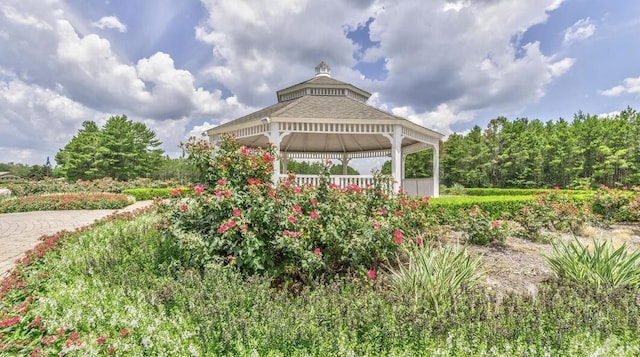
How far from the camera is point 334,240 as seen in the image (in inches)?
150

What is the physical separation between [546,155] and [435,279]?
92.8 ft

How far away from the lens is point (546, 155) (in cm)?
2541

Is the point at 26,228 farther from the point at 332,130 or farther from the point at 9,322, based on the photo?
the point at 332,130

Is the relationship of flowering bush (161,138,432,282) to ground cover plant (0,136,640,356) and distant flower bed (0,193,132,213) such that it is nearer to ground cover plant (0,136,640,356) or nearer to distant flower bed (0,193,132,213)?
ground cover plant (0,136,640,356)

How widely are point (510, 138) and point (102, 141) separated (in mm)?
39548

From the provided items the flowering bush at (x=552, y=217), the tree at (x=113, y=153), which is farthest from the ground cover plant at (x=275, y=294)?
the tree at (x=113, y=153)

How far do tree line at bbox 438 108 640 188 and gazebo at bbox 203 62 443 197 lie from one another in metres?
13.8

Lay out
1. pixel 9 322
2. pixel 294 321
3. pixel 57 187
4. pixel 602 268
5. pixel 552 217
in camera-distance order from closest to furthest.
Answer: pixel 294 321
pixel 9 322
pixel 602 268
pixel 552 217
pixel 57 187

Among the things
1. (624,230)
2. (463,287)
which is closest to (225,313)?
(463,287)

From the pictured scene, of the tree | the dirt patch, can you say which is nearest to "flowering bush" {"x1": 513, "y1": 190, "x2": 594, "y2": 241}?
the dirt patch

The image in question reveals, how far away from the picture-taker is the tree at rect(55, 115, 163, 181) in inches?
1225

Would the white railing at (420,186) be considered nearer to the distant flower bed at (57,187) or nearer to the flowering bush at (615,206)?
the flowering bush at (615,206)

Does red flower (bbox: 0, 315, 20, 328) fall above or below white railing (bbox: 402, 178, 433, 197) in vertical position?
below

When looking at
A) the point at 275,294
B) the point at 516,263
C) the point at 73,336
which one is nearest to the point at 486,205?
the point at 516,263
